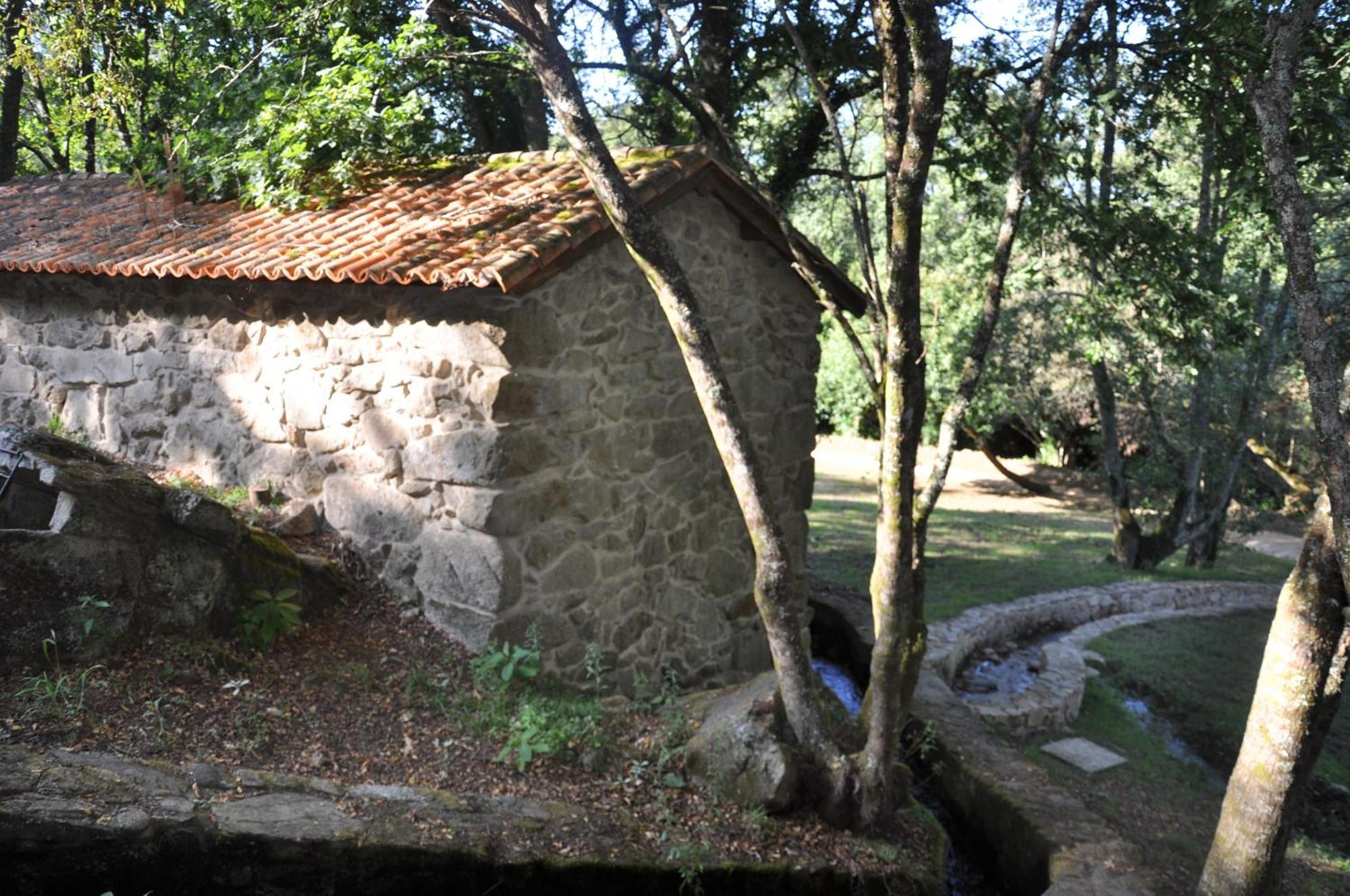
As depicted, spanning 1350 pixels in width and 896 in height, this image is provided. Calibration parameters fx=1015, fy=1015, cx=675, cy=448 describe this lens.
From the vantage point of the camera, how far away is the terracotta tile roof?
17.3ft

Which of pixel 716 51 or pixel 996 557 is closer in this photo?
pixel 716 51

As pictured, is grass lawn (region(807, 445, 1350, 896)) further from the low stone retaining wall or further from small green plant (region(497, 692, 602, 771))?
small green plant (region(497, 692, 602, 771))

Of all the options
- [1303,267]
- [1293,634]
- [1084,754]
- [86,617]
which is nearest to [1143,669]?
[1084,754]

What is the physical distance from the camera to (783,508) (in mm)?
7309

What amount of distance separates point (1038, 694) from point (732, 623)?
114 inches

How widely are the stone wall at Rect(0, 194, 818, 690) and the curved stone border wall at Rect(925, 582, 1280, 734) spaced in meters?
2.23

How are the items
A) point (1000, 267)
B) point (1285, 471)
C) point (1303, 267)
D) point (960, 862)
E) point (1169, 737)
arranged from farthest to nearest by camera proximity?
point (1285, 471) < point (1169, 737) < point (960, 862) < point (1000, 267) < point (1303, 267)

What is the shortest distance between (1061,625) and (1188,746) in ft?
9.81

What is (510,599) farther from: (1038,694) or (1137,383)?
(1137,383)

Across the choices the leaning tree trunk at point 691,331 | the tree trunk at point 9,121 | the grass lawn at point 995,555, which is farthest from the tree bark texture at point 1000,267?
the tree trunk at point 9,121

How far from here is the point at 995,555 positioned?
14.0 m

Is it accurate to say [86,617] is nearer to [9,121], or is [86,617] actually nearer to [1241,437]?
[9,121]

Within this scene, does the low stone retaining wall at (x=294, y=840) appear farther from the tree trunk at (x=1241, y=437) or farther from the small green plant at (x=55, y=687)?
the tree trunk at (x=1241, y=437)

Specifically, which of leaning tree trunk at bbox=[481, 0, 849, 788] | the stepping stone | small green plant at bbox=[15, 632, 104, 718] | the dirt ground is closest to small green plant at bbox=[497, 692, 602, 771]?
leaning tree trunk at bbox=[481, 0, 849, 788]
